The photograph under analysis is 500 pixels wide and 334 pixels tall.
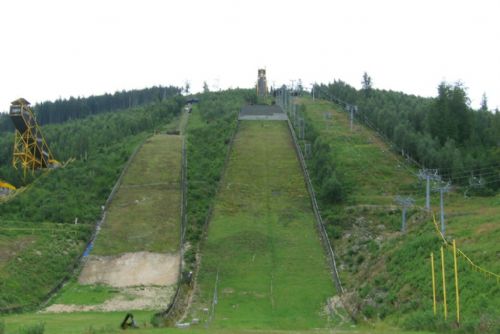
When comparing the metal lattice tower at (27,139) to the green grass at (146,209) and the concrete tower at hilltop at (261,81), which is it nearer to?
the green grass at (146,209)

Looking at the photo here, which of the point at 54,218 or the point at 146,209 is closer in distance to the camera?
the point at 54,218

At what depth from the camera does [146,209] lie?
56.0 meters

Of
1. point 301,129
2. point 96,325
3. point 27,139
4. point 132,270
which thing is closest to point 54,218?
point 132,270

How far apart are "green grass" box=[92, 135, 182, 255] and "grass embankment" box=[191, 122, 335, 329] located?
343 centimetres

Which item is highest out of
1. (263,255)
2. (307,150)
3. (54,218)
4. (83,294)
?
(307,150)

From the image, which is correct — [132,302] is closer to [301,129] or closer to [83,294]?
[83,294]

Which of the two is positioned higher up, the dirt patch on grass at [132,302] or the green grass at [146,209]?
the green grass at [146,209]

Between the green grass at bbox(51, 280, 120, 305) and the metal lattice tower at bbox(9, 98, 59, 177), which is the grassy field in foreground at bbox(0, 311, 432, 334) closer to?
the green grass at bbox(51, 280, 120, 305)

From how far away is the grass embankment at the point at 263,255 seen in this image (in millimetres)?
36500

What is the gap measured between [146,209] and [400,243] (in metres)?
23.0

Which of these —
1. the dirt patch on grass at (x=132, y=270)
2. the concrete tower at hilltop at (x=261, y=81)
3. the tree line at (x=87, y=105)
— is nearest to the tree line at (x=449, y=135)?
the dirt patch on grass at (x=132, y=270)

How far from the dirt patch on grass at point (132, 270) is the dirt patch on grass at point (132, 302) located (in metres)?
1.29

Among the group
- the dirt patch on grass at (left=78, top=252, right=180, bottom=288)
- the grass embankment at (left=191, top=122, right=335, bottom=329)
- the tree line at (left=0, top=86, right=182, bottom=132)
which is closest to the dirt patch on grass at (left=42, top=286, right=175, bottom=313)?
the dirt patch on grass at (left=78, top=252, right=180, bottom=288)

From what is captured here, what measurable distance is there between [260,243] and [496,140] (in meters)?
34.0
